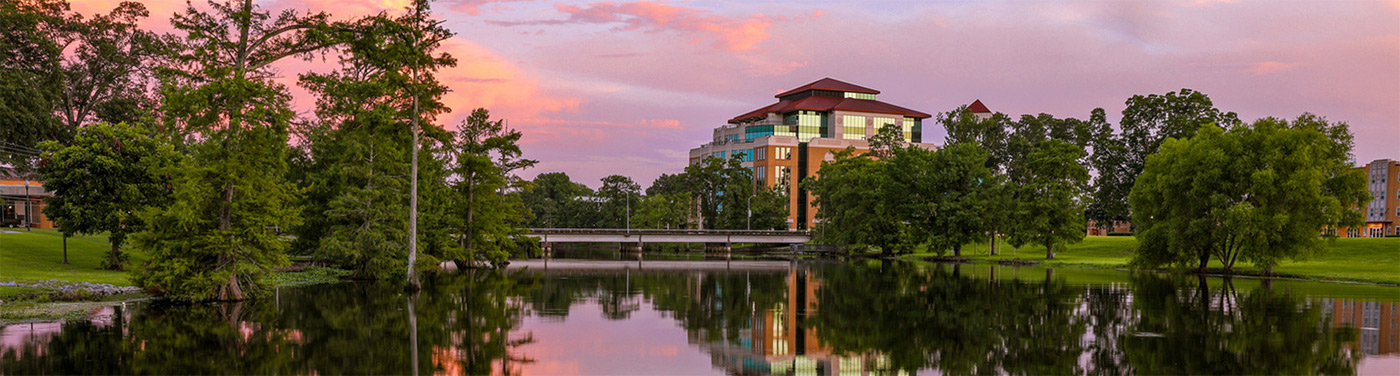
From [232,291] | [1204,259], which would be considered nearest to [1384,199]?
[1204,259]

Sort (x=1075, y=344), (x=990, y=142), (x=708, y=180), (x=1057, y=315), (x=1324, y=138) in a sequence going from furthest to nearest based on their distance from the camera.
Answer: (x=708, y=180) → (x=990, y=142) → (x=1324, y=138) → (x=1057, y=315) → (x=1075, y=344)

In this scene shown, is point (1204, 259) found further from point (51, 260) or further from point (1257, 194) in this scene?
point (51, 260)

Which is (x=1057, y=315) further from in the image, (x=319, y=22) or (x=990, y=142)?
(x=990, y=142)

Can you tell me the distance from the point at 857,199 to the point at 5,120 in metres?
64.1

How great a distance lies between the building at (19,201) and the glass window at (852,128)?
349 feet

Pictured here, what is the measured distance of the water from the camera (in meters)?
17.9

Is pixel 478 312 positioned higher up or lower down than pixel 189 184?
lower down

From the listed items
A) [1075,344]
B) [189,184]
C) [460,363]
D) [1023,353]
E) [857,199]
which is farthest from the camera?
[857,199]

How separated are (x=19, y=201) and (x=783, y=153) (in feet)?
327

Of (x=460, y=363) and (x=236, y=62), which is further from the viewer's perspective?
(x=236, y=62)

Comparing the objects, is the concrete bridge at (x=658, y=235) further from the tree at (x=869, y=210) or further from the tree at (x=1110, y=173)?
the tree at (x=1110, y=173)

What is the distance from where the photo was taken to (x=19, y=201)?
9031 centimetres

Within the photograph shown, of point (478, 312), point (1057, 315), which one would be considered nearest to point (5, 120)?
point (478, 312)

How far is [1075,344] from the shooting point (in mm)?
21344
